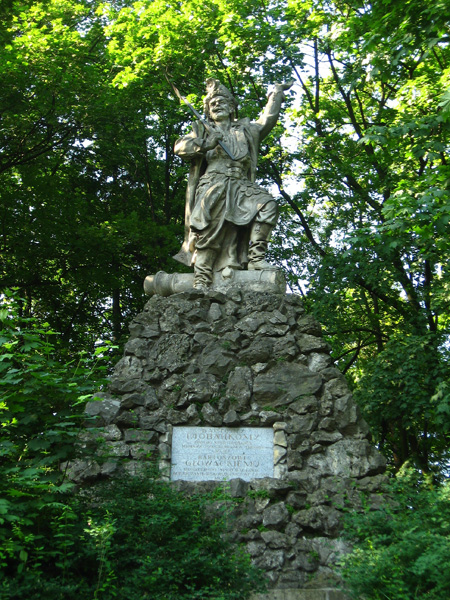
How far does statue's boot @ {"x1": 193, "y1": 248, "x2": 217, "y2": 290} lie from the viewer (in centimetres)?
941

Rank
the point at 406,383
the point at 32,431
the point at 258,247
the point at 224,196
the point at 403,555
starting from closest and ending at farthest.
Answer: the point at 403,555 < the point at 32,431 < the point at 258,247 < the point at 224,196 < the point at 406,383

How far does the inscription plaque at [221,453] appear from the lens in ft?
Result: 25.2

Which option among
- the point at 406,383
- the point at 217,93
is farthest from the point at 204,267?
the point at 406,383

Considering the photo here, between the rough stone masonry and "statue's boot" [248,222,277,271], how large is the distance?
0.53 m

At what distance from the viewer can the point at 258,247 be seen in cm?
951

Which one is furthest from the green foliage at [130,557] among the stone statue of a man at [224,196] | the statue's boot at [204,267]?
the stone statue of a man at [224,196]

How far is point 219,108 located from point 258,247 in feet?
7.38

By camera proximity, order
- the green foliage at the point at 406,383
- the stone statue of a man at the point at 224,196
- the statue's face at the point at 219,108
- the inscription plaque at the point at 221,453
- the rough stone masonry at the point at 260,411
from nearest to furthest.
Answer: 1. the rough stone masonry at the point at 260,411
2. the inscription plaque at the point at 221,453
3. the stone statue of a man at the point at 224,196
4. the statue's face at the point at 219,108
5. the green foliage at the point at 406,383

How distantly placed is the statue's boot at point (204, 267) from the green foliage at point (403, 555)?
4042mm

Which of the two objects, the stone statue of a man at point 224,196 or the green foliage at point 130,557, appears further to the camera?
the stone statue of a man at point 224,196

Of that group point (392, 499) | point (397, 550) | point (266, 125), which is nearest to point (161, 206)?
point (266, 125)

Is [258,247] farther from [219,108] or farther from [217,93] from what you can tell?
[217,93]

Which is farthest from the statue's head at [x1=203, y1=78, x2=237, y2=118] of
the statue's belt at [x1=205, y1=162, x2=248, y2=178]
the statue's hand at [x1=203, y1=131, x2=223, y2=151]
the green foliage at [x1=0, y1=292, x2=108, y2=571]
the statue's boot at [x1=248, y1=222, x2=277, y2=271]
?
the green foliage at [x1=0, y1=292, x2=108, y2=571]

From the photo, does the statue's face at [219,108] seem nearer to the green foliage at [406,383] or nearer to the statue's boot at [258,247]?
the statue's boot at [258,247]
